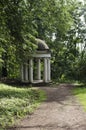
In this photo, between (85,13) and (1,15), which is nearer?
(1,15)

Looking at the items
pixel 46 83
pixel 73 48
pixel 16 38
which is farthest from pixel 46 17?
pixel 73 48

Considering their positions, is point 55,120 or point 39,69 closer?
point 55,120

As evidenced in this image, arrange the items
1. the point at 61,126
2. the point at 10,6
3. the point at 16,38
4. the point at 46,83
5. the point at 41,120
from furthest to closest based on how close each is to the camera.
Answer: the point at 46,83 → the point at 16,38 → the point at 10,6 → the point at 41,120 → the point at 61,126

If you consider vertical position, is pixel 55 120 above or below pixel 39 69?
above

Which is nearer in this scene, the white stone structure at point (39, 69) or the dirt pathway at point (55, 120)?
the dirt pathway at point (55, 120)

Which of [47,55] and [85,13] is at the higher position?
[85,13]

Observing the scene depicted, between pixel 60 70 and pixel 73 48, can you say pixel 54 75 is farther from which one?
pixel 73 48

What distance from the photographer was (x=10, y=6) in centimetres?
1611

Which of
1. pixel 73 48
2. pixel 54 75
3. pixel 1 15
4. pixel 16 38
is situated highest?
pixel 1 15

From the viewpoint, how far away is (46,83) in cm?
3366

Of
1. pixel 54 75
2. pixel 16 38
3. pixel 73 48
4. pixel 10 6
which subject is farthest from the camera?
pixel 73 48

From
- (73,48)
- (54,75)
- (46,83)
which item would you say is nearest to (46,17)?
(46,83)

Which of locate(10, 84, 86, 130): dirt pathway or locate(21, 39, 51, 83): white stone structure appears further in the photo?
locate(21, 39, 51, 83): white stone structure

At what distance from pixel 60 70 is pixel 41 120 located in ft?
116
